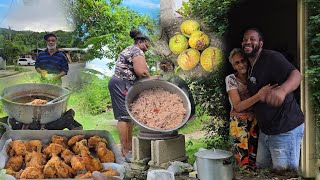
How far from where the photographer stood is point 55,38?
5.03 metres

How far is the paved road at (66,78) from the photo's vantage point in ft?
16.6

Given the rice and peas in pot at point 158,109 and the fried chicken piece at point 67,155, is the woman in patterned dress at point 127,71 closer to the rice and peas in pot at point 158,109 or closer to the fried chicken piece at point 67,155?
the rice and peas in pot at point 158,109

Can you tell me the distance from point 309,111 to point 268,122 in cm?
43

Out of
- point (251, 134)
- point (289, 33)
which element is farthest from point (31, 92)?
point (289, 33)

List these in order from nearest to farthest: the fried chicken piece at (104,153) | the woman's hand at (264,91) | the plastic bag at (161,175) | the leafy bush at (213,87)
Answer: the plastic bag at (161,175)
the woman's hand at (264,91)
the leafy bush at (213,87)
the fried chicken piece at (104,153)

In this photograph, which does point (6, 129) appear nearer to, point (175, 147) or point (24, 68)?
point (24, 68)

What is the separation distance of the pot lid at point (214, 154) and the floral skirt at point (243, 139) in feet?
0.80

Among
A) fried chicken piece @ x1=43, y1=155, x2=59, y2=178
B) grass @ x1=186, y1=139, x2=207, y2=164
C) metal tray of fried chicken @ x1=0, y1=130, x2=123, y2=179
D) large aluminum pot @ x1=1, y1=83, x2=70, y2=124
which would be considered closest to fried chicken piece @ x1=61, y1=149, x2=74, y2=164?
metal tray of fried chicken @ x1=0, y1=130, x2=123, y2=179

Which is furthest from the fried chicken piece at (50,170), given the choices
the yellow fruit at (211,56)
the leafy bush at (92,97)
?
the yellow fruit at (211,56)

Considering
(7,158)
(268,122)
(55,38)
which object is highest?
(55,38)

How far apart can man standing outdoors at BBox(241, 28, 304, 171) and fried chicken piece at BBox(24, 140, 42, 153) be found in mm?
2257

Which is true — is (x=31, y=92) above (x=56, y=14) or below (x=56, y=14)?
below

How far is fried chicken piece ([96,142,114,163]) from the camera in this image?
16.9 feet

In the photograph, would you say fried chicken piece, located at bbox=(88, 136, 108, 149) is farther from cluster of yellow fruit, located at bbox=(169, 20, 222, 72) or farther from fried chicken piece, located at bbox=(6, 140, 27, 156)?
cluster of yellow fruit, located at bbox=(169, 20, 222, 72)
